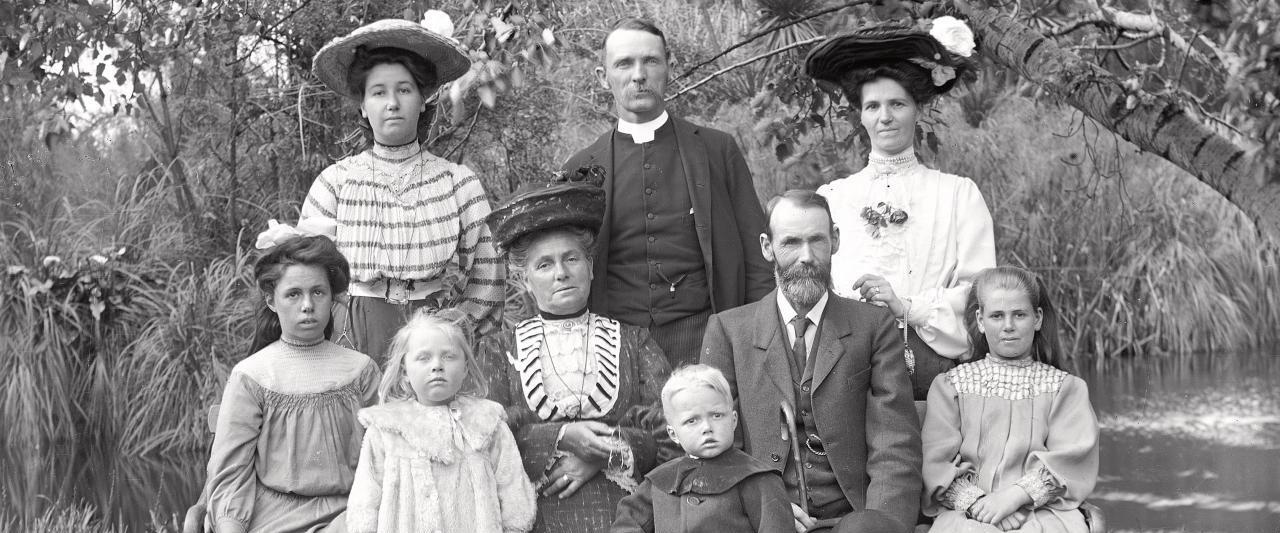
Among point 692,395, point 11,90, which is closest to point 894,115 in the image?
point 692,395

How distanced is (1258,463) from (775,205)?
541 centimetres

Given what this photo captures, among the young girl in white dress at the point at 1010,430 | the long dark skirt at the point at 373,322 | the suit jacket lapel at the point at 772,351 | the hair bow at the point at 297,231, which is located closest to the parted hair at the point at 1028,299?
the young girl in white dress at the point at 1010,430

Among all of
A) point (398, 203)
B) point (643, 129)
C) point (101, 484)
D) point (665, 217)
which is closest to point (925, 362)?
point (665, 217)

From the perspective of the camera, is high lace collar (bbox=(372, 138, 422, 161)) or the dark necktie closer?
the dark necktie

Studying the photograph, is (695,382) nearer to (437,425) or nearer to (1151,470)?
(437,425)

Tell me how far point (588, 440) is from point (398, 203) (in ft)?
3.31

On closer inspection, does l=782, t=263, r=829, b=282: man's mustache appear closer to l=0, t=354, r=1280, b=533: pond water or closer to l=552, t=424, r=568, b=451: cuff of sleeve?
l=552, t=424, r=568, b=451: cuff of sleeve

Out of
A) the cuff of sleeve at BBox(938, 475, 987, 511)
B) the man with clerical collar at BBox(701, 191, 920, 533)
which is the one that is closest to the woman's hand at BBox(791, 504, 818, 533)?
the man with clerical collar at BBox(701, 191, 920, 533)

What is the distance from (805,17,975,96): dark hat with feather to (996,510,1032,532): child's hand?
4.08 ft

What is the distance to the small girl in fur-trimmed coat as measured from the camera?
316cm

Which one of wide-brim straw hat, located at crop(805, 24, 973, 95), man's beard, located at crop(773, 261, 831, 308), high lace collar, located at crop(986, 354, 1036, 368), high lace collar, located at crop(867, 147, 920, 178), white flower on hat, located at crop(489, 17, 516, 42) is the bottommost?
high lace collar, located at crop(986, 354, 1036, 368)

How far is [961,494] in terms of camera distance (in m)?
3.32

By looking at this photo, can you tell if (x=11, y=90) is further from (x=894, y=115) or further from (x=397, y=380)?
(x=894, y=115)

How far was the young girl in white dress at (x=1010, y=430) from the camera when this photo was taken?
3273mm
